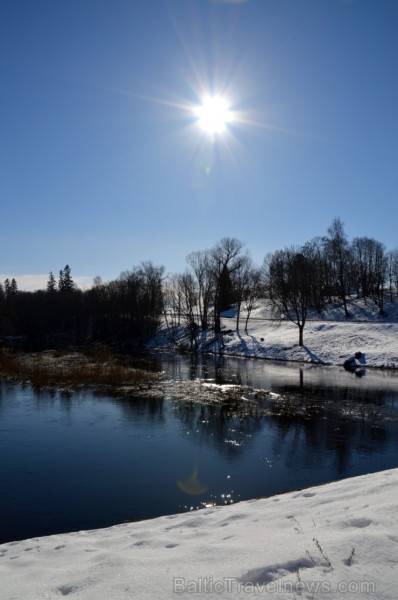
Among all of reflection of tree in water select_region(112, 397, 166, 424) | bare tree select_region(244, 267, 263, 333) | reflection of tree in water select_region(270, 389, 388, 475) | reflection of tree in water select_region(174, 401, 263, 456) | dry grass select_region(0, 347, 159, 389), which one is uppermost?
bare tree select_region(244, 267, 263, 333)

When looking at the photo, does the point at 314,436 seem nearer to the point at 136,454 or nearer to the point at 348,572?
the point at 136,454

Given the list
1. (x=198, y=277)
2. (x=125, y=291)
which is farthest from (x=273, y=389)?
(x=125, y=291)

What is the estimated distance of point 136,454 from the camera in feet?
51.0

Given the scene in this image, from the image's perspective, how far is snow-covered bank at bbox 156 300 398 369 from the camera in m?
46.6

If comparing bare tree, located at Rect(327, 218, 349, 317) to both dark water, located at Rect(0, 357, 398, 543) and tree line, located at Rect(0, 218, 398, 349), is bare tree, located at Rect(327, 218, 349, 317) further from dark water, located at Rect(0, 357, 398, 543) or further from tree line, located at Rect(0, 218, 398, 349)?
dark water, located at Rect(0, 357, 398, 543)

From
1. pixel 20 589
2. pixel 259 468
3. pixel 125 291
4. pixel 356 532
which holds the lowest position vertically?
pixel 259 468

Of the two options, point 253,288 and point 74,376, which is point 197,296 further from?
point 74,376

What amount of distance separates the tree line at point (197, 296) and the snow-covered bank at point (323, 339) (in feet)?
7.37

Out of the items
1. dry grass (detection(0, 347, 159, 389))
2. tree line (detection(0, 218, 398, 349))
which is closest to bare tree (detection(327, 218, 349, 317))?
tree line (detection(0, 218, 398, 349))

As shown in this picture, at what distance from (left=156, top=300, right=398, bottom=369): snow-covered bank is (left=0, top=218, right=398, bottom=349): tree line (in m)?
2.25

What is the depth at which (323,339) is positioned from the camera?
5341 cm

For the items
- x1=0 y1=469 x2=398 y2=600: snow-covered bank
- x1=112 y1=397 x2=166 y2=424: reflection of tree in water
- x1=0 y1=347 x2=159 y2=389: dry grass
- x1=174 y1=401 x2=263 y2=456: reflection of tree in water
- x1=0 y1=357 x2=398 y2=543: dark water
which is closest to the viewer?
x1=0 y1=469 x2=398 y2=600: snow-covered bank

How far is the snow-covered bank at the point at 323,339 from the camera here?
46.6 meters

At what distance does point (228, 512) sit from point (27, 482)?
6784mm
